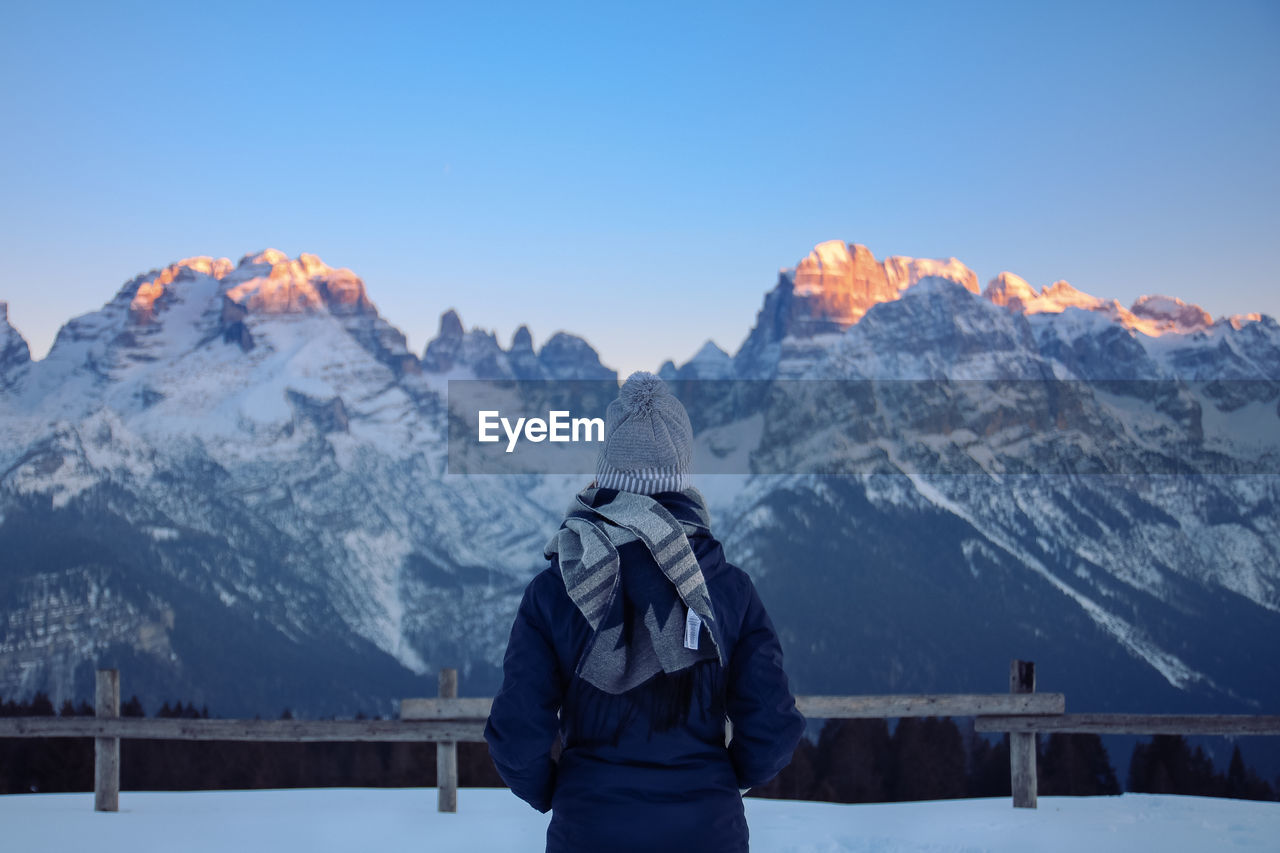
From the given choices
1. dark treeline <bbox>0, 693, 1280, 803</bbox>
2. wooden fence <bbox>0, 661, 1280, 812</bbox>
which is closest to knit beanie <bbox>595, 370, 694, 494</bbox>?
wooden fence <bbox>0, 661, 1280, 812</bbox>

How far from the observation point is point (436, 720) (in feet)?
32.0

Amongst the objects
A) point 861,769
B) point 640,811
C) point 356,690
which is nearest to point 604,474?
point 640,811

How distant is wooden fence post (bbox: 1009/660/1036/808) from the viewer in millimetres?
9648

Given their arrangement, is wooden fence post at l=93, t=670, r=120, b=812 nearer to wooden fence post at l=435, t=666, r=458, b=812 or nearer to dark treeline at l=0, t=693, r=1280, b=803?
wooden fence post at l=435, t=666, r=458, b=812

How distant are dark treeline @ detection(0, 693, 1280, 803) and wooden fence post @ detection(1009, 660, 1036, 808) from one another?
23.0 m

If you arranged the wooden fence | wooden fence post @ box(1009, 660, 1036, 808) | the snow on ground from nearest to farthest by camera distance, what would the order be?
the snow on ground
the wooden fence
wooden fence post @ box(1009, 660, 1036, 808)

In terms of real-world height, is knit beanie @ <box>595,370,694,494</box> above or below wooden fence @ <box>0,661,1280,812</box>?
above

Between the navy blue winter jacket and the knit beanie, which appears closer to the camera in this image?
the navy blue winter jacket

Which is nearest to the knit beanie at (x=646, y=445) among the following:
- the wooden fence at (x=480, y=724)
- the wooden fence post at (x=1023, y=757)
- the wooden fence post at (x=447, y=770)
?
the wooden fence at (x=480, y=724)

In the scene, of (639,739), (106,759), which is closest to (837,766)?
(106,759)

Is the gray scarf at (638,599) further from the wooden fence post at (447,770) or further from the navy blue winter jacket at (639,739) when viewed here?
the wooden fence post at (447,770)

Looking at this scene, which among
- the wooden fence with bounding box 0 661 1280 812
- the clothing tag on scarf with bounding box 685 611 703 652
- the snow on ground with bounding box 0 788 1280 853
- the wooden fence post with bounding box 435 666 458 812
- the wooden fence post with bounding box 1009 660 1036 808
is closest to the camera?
the clothing tag on scarf with bounding box 685 611 703 652

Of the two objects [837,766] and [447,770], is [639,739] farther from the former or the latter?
[837,766]

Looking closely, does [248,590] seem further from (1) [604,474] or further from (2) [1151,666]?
(1) [604,474]
